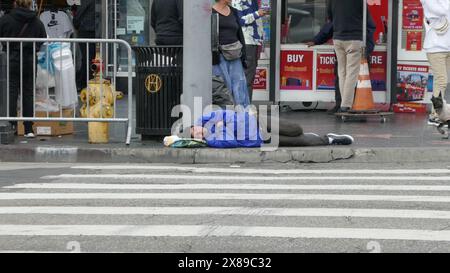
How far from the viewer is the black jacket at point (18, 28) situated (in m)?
12.8

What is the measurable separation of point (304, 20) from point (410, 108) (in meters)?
2.29

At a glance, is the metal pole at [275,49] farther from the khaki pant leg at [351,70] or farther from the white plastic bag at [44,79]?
the white plastic bag at [44,79]

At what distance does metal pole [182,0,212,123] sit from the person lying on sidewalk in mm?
355

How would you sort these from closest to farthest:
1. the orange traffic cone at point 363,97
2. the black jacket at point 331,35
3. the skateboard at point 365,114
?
1. the skateboard at point 365,114
2. the orange traffic cone at point 363,97
3. the black jacket at point 331,35

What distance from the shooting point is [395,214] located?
801 centimetres

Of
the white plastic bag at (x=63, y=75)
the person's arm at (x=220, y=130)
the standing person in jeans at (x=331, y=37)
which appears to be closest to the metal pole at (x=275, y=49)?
the standing person in jeans at (x=331, y=37)

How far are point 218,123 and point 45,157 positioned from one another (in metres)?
2.18

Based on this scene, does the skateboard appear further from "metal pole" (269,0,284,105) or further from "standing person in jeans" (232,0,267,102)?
"metal pole" (269,0,284,105)

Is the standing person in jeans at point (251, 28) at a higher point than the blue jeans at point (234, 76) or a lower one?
higher

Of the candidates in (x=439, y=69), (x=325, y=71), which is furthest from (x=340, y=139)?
(x=325, y=71)

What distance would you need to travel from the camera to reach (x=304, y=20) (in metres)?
16.2

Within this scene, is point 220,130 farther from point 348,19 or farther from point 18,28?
point 348,19

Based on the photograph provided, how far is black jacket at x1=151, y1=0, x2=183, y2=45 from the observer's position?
1291 centimetres

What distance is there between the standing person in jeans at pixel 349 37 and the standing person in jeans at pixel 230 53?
7.62ft
